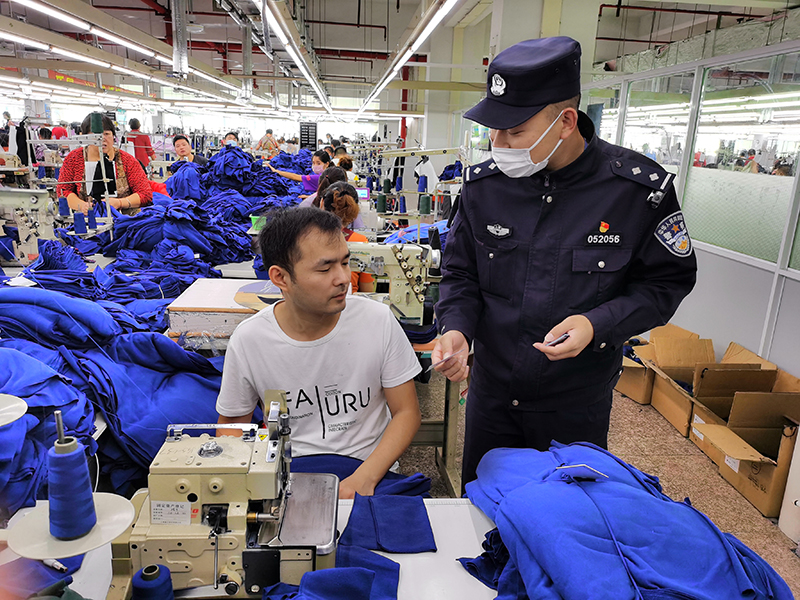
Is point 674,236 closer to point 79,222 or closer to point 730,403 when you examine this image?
point 730,403

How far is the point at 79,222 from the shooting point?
13.1 feet

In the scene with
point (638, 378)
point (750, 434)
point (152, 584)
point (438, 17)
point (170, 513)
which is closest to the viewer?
point (152, 584)

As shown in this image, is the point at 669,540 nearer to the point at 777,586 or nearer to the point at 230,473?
the point at 777,586

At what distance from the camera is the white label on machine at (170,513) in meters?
1.04

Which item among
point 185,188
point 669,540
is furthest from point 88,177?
point 669,540

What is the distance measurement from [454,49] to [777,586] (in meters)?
12.4

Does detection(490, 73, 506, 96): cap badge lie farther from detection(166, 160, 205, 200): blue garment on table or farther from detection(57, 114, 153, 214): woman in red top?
detection(166, 160, 205, 200): blue garment on table

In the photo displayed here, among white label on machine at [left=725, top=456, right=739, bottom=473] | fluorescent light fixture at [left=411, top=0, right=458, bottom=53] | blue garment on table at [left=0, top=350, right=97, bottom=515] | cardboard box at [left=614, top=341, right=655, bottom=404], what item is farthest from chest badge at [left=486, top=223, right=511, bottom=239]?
cardboard box at [left=614, top=341, right=655, bottom=404]

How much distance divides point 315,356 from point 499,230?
60cm

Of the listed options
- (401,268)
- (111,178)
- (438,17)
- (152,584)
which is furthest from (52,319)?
(438,17)

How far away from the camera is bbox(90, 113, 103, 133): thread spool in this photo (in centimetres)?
442

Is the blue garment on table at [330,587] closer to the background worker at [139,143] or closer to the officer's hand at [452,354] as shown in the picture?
the officer's hand at [452,354]

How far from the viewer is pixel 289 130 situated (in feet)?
108

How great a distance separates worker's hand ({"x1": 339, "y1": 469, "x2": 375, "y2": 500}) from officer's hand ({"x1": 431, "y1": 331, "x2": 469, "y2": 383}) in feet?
1.15
